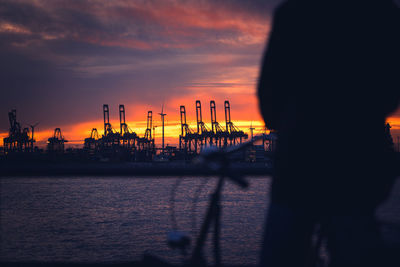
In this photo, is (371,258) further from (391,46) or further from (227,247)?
(227,247)

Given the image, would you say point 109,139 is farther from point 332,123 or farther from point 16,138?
point 332,123

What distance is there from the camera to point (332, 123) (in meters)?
1.24

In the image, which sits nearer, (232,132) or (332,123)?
(332,123)

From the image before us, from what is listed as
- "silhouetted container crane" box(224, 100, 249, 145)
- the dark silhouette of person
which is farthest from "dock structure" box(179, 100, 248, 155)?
the dark silhouette of person

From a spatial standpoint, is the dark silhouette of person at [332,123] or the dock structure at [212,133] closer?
the dark silhouette of person at [332,123]

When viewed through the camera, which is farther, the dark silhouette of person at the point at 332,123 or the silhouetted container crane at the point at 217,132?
Result: the silhouetted container crane at the point at 217,132

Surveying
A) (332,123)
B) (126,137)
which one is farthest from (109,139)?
(332,123)

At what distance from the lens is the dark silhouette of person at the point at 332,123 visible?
1231 millimetres

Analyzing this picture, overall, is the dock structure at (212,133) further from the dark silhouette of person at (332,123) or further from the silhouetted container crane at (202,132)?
the dark silhouette of person at (332,123)

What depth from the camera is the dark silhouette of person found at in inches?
48.5

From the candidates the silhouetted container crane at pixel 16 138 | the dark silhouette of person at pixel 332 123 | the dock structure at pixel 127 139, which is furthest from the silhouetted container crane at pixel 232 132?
the dark silhouette of person at pixel 332 123

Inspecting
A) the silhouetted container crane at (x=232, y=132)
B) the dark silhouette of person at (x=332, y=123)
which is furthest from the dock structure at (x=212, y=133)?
Answer: the dark silhouette of person at (x=332, y=123)

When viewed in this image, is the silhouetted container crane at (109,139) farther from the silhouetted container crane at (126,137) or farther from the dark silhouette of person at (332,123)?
the dark silhouette of person at (332,123)

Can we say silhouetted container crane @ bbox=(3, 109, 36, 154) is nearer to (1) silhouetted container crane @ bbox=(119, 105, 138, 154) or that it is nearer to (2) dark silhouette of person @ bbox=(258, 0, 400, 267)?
(1) silhouetted container crane @ bbox=(119, 105, 138, 154)
